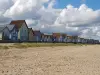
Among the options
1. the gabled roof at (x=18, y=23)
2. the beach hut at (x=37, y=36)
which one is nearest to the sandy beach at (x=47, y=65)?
the gabled roof at (x=18, y=23)

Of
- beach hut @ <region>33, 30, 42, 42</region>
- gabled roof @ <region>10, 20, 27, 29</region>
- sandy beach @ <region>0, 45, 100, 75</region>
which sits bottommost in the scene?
sandy beach @ <region>0, 45, 100, 75</region>

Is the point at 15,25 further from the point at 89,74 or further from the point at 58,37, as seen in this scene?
the point at 89,74

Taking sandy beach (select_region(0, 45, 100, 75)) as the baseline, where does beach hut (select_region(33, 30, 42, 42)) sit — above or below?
above

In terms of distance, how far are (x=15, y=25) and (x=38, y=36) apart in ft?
82.4

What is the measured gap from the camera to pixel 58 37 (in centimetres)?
15238

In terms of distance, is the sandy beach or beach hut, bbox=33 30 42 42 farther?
beach hut, bbox=33 30 42 42

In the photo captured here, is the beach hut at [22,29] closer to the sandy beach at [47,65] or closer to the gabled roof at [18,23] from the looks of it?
the gabled roof at [18,23]

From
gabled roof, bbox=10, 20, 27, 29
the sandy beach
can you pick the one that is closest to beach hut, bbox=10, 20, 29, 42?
gabled roof, bbox=10, 20, 27, 29

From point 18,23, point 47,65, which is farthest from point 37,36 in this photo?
point 47,65

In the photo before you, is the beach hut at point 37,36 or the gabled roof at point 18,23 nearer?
the gabled roof at point 18,23

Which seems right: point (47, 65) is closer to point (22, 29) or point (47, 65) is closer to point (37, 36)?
point (22, 29)

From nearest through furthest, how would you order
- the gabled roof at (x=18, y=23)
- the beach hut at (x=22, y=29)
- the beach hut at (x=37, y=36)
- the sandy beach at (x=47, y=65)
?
1. the sandy beach at (x=47, y=65)
2. the beach hut at (x=22, y=29)
3. the gabled roof at (x=18, y=23)
4. the beach hut at (x=37, y=36)

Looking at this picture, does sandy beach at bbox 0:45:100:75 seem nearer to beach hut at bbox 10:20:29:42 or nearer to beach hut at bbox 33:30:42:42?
beach hut at bbox 10:20:29:42

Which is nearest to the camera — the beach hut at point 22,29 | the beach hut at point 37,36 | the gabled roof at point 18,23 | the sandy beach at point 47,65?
the sandy beach at point 47,65
